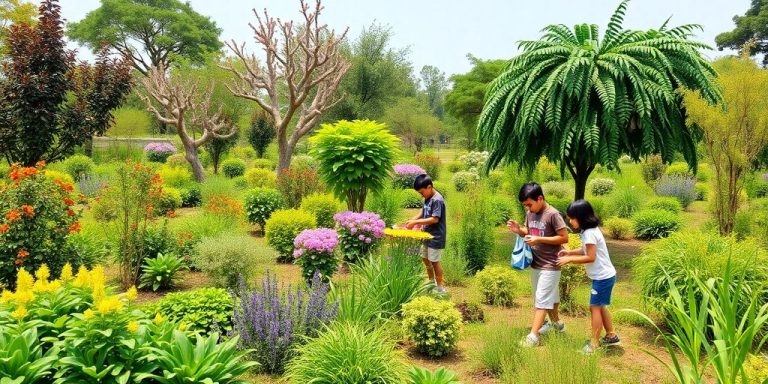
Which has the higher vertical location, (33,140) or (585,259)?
(33,140)

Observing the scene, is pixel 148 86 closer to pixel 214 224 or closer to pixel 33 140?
pixel 33 140

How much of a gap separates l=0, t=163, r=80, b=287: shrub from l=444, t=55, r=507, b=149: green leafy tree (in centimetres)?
2330

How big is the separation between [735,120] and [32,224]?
28.9ft

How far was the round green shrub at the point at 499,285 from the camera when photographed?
21.2 feet

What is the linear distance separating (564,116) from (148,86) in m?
13.2

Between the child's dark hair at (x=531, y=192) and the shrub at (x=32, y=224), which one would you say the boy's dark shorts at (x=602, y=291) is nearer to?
the child's dark hair at (x=531, y=192)

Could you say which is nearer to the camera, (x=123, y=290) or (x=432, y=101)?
(x=123, y=290)

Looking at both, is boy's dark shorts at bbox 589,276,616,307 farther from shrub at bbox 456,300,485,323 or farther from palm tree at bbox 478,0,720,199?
palm tree at bbox 478,0,720,199

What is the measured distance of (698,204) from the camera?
16766 millimetres

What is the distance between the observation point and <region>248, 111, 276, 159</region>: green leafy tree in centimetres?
2572

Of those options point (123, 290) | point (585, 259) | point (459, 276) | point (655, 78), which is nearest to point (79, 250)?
point (123, 290)

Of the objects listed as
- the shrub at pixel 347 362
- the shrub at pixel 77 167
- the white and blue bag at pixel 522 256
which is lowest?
the shrub at pixel 347 362

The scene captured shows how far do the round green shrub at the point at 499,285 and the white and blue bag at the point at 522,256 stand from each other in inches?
50.6

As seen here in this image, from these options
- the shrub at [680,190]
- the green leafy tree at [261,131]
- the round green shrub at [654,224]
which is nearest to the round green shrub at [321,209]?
the round green shrub at [654,224]
